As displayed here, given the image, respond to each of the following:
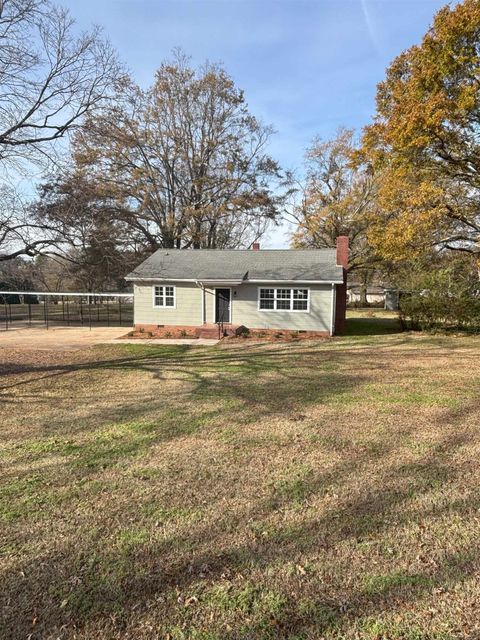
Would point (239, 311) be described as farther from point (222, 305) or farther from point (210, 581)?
point (210, 581)

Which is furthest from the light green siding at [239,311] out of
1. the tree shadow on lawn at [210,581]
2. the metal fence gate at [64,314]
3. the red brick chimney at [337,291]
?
the tree shadow on lawn at [210,581]

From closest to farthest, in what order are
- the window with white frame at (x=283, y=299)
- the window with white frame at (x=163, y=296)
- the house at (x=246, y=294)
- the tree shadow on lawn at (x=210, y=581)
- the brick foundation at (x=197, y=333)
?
the tree shadow on lawn at (x=210, y=581)
the brick foundation at (x=197, y=333)
the house at (x=246, y=294)
the window with white frame at (x=283, y=299)
the window with white frame at (x=163, y=296)

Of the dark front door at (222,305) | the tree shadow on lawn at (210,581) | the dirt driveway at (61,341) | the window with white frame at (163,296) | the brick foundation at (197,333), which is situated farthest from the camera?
the window with white frame at (163,296)

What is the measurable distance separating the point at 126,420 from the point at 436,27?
17.5m

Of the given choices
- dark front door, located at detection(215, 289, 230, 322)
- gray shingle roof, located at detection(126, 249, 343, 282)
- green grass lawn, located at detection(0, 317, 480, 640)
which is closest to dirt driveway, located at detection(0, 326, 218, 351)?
dark front door, located at detection(215, 289, 230, 322)

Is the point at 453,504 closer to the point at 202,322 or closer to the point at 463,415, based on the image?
the point at 463,415

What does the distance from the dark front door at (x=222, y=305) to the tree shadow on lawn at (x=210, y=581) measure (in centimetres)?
1565

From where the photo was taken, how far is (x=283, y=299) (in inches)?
736

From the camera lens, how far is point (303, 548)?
3.12 metres

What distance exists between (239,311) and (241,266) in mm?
2452

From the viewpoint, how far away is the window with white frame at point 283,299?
18.5 metres

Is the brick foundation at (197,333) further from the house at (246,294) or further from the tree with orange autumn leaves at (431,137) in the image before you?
the tree with orange autumn leaves at (431,137)

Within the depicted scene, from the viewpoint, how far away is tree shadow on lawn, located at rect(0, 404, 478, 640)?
7.96 ft

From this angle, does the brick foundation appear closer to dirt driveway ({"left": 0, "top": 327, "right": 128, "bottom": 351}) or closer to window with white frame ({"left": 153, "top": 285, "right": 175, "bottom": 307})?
window with white frame ({"left": 153, "top": 285, "right": 175, "bottom": 307})
